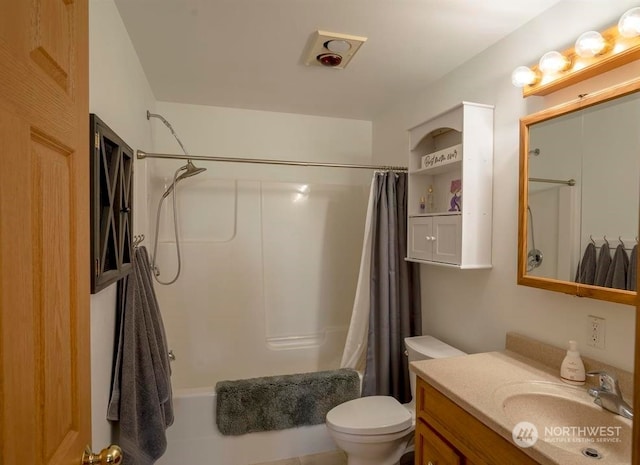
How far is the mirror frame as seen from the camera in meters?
1.19

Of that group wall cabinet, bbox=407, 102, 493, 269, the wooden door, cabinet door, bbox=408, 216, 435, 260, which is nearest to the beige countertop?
wall cabinet, bbox=407, 102, 493, 269

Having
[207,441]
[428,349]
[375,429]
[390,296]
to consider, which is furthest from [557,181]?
[207,441]

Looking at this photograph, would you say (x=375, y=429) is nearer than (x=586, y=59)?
No

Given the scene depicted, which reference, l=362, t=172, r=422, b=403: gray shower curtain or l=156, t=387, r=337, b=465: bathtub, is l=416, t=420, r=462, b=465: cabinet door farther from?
l=156, t=387, r=337, b=465: bathtub

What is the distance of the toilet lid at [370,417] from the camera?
1777 millimetres

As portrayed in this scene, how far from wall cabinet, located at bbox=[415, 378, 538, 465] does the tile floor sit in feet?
3.11

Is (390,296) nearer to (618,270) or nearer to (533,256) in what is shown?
(533,256)

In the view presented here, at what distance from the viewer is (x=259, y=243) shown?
2.94m

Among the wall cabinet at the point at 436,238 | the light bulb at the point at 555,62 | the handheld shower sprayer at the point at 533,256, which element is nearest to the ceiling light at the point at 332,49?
the light bulb at the point at 555,62

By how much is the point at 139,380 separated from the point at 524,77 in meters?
2.20

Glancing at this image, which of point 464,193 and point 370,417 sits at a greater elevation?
point 464,193

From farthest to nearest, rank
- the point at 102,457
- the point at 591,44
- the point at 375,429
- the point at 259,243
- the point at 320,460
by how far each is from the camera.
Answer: the point at 259,243 → the point at 320,460 → the point at 375,429 → the point at 591,44 → the point at 102,457

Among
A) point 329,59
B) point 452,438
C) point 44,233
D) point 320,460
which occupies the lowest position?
point 320,460

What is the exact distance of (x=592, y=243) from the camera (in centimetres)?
131
